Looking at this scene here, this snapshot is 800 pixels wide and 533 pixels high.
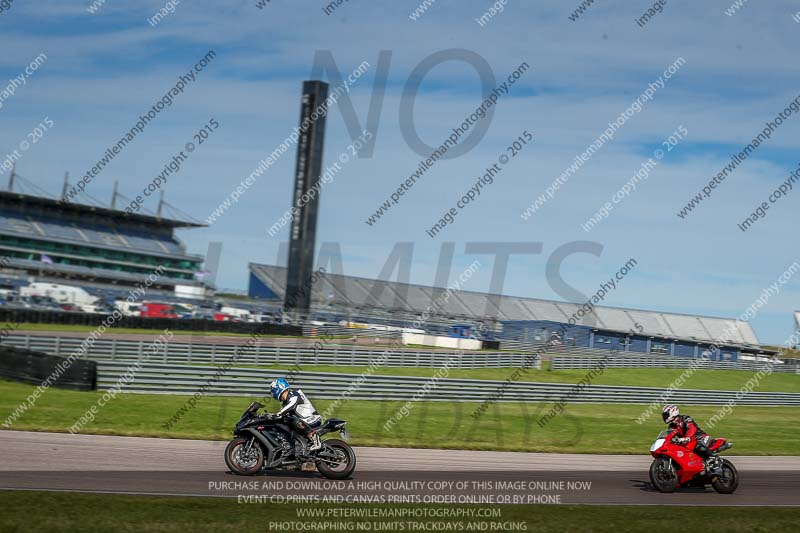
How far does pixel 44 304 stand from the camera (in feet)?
161

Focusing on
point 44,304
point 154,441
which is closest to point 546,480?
point 154,441

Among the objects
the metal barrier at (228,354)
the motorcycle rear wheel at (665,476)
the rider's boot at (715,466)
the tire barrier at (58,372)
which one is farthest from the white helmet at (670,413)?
the metal barrier at (228,354)

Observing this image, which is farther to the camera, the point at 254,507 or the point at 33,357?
the point at 33,357

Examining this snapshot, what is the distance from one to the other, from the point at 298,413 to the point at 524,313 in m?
66.9

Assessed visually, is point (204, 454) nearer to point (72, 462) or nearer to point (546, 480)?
point (72, 462)

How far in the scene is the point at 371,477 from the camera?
42.1 feet

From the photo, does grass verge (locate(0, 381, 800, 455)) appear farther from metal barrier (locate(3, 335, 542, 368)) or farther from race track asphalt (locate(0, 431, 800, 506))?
metal barrier (locate(3, 335, 542, 368))

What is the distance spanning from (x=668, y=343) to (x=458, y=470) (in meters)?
63.7

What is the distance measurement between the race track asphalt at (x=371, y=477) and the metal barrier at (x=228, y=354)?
14266 millimetres

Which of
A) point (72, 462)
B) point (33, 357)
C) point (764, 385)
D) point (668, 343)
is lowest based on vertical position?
point (72, 462)

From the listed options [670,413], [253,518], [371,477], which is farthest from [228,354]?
[253,518]

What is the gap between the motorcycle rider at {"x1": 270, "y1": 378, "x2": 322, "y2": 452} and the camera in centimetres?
1213

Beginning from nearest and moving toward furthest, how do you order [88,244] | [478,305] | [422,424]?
[422,424], [478,305], [88,244]

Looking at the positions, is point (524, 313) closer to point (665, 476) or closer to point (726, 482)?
point (726, 482)
